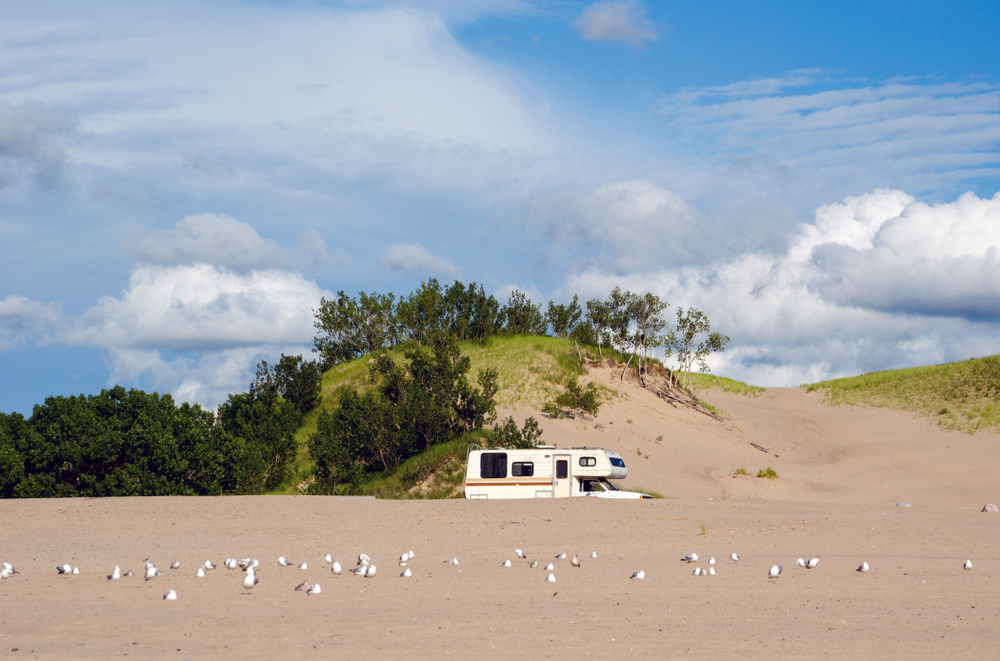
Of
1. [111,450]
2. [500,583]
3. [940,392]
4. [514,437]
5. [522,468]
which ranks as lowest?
[500,583]

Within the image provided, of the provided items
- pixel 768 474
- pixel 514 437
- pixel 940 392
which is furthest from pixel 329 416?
pixel 940 392

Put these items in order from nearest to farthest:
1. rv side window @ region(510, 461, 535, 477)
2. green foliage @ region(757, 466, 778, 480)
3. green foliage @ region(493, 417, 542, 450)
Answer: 1. rv side window @ region(510, 461, 535, 477)
2. green foliage @ region(493, 417, 542, 450)
3. green foliage @ region(757, 466, 778, 480)

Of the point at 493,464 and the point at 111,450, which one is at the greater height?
the point at 111,450

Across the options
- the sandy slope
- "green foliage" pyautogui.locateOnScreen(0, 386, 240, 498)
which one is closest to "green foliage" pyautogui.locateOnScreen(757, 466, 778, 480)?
the sandy slope

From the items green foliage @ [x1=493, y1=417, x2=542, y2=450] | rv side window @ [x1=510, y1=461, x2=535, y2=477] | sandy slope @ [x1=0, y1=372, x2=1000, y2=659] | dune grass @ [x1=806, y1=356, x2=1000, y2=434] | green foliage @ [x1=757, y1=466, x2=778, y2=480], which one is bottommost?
sandy slope @ [x1=0, y1=372, x2=1000, y2=659]

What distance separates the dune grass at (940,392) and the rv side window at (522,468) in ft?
90.0

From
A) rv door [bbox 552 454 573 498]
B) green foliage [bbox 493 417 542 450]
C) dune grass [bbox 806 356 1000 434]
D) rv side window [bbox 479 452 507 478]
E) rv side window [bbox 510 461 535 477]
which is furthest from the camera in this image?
dune grass [bbox 806 356 1000 434]

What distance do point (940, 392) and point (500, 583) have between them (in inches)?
1643

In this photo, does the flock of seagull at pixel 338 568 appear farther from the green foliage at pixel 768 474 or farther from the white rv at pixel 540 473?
the green foliage at pixel 768 474

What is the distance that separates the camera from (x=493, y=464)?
75.4 ft

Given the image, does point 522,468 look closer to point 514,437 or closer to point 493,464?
point 493,464

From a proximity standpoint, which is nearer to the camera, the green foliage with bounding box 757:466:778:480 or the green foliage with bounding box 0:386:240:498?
the green foliage with bounding box 0:386:240:498

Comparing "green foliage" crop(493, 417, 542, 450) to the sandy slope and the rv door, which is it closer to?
the rv door

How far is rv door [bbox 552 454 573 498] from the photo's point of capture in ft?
Answer: 74.1
